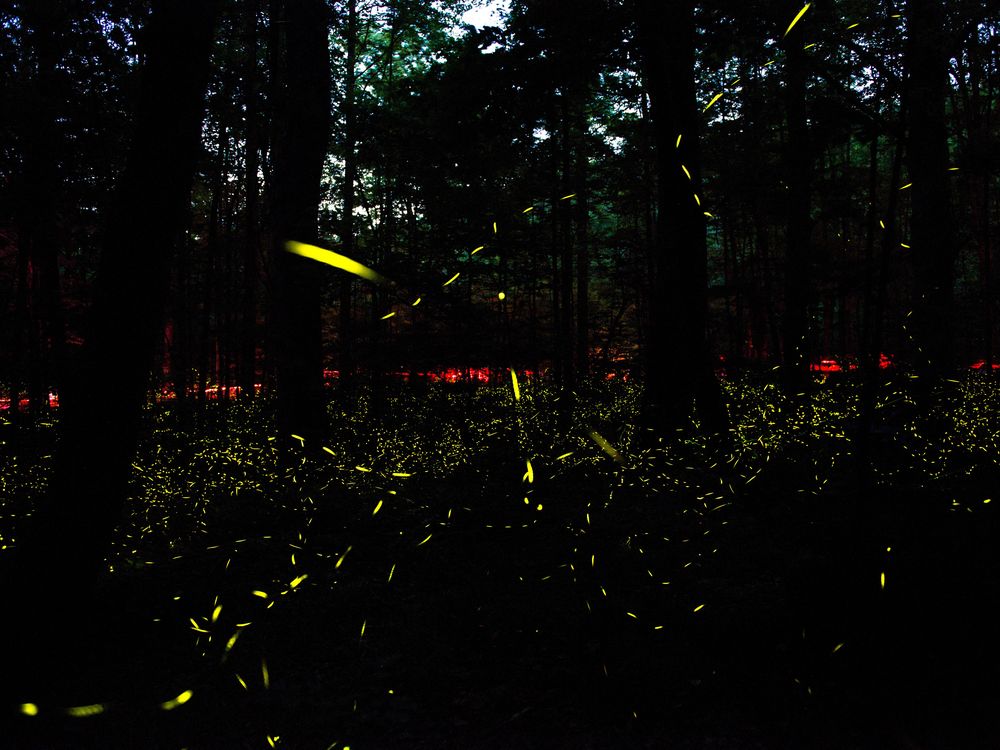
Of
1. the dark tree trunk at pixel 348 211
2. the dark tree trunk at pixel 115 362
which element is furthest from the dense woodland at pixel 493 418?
the dark tree trunk at pixel 348 211

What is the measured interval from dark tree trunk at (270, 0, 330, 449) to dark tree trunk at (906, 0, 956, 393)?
29.8ft

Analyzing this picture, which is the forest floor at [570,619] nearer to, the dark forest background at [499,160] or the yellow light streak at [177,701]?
the yellow light streak at [177,701]

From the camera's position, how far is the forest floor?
12.5ft

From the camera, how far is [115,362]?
4.38 meters

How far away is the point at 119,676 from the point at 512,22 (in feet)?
29.5

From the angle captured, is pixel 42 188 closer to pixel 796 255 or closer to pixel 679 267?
pixel 679 267

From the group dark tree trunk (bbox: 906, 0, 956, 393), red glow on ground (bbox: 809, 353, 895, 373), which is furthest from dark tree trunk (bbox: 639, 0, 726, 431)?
red glow on ground (bbox: 809, 353, 895, 373)

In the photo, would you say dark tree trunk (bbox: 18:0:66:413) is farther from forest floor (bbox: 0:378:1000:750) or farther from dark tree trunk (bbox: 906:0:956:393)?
dark tree trunk (bbox: 906:0:956:393)

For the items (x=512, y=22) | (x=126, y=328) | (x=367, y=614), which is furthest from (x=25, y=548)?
(x=512, y=22)

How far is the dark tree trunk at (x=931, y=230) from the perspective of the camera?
29.1 ft

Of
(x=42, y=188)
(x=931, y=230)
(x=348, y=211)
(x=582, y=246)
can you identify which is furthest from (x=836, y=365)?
(x=42, y=188)

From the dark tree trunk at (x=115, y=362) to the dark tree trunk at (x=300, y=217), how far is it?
5382mm

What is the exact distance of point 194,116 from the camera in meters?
4.55

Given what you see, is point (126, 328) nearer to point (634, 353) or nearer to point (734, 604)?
point (734, 604)
